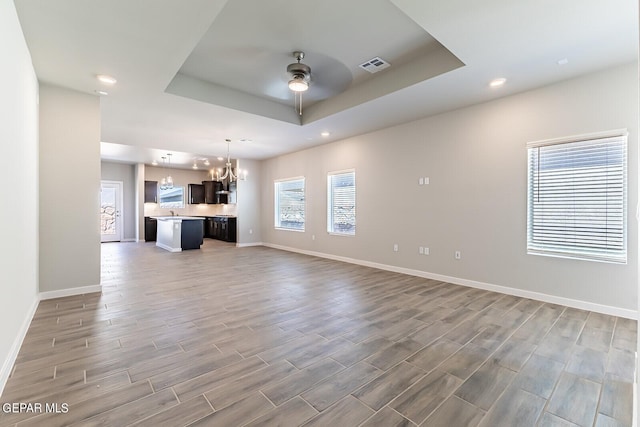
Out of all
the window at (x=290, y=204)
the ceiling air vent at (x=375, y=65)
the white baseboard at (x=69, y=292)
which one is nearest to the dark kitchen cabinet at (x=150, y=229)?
the window at (x=290, y=204)

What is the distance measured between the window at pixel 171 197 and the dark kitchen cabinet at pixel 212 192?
921mm

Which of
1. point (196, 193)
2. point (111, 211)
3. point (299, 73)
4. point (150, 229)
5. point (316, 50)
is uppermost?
point (316, 50)

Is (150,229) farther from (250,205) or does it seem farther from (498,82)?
(498,82)

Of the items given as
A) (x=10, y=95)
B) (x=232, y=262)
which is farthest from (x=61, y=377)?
(x=232, y=262)

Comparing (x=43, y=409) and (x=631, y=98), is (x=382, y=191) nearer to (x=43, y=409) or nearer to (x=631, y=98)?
(x=631, y=98)

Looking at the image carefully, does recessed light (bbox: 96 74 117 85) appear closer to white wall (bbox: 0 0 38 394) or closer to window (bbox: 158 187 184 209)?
white wall (bbox: 0 0 38 394)

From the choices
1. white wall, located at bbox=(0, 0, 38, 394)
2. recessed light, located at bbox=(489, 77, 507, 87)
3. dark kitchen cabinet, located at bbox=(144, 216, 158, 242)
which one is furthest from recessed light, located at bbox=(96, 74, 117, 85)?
dark kitchen cabinet, located at bbox=(144, 216, 158, 242)

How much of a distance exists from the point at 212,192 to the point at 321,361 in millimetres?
10976

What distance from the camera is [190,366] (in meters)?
2.15

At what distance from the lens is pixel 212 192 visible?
39.5ft

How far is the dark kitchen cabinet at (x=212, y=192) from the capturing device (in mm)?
12000

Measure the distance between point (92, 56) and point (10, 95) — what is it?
1115 millimetres

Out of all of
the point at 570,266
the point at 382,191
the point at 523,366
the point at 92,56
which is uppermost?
the point at 92,56

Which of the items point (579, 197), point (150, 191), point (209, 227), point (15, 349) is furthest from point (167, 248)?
point (579, 197)
